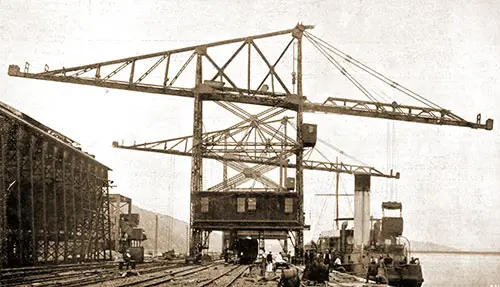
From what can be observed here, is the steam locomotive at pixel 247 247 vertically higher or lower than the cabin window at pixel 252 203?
lower

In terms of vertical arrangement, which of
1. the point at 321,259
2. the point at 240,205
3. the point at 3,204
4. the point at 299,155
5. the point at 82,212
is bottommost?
the point at 321,259

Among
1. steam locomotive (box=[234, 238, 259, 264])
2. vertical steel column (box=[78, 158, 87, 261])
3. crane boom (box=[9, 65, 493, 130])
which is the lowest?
steam locomotive (box=[234, 238, 259, 264])

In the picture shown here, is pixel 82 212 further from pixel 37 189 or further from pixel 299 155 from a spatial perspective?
pixel 299 155

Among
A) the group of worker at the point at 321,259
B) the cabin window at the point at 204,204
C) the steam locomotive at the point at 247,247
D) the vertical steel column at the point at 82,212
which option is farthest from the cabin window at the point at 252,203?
the vertical steel column at the point at 82,212

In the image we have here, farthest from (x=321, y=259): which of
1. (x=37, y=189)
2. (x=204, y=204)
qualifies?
(x=37, y=189)

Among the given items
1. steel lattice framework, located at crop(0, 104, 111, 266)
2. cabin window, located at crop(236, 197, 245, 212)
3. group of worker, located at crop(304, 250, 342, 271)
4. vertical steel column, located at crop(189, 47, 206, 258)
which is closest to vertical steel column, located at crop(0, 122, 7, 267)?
steel lattice framework, located at crop(0, 104, 111, 266)

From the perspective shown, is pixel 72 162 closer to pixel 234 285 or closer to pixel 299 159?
pixel 299 159

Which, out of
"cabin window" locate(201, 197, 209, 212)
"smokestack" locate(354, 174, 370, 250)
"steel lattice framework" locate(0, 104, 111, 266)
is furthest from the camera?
"cabin window" locate(201, 197, 209, 212)

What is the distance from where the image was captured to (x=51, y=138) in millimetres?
30516

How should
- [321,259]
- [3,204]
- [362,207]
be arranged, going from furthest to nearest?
1. [362,207]
2. [3,204]
3. [321,259]

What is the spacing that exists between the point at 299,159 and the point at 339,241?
39.1ft

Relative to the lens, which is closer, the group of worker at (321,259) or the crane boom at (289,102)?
the group of worker at (321,259)

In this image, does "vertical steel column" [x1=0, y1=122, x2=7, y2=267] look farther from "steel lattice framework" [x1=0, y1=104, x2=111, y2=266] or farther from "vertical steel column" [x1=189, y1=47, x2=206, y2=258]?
"vertical steel column" [x1=189, y1=47, x2=206, y2=258]

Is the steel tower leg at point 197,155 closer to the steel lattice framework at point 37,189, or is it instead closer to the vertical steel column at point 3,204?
the steel lattice framework at point 37,189
